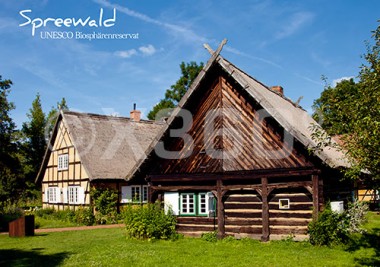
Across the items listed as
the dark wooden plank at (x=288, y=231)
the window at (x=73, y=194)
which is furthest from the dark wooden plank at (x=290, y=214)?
the window at (x=73, y=194)

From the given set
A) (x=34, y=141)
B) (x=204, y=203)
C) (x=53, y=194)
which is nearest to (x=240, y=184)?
(x=204, y=203)

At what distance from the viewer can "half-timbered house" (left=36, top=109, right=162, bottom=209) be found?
28.6 meters

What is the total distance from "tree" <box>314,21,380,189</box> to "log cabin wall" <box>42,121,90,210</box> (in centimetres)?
2152

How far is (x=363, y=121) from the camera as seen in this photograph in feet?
31.3

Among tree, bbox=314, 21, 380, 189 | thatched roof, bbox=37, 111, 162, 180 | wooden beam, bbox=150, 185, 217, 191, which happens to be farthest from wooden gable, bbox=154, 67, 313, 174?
thatched roof, bbox=37, 111, 162, 180

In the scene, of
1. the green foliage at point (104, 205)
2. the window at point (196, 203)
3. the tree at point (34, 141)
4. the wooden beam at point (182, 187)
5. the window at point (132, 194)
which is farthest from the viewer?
the tree at point (34, 141)

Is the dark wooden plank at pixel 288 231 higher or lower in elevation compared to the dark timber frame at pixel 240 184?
lower

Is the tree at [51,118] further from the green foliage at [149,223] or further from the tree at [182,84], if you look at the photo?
the green foliage at [149,223]

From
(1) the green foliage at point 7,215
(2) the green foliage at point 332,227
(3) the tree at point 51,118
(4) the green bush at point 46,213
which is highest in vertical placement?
(3) the tree at point 51,118

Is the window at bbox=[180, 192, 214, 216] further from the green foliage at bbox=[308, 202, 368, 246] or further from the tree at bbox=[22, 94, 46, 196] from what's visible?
the tree at bbox=[22, 94, 46, 196]

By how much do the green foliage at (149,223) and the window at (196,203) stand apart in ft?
2.88

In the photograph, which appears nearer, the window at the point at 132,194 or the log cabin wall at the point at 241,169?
the log cabin wall at the point at 241,169

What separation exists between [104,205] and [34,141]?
24.1 m

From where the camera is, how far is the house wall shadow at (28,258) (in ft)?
43.5
